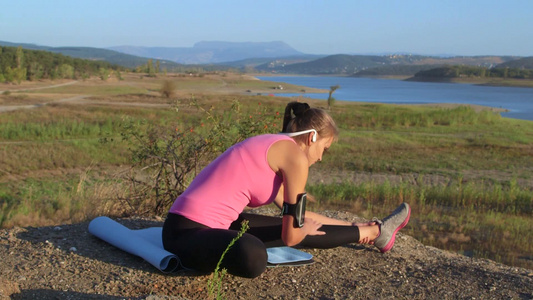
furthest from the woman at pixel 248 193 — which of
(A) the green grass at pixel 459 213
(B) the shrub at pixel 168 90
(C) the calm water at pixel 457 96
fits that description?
(B) the shrub at pixel 168 90

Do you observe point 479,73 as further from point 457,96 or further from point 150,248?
point 150,248

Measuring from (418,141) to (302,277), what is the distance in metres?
16.3

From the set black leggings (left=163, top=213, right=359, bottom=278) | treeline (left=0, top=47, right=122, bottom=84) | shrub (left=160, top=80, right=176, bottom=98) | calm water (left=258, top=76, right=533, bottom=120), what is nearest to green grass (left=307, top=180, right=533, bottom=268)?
black leggings (left=163, top=213, right=359, bottom=278)

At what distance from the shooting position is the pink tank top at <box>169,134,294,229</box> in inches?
127

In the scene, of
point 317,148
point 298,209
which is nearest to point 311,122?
point 317,148

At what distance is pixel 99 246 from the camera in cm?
411

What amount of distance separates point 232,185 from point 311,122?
0.58 m

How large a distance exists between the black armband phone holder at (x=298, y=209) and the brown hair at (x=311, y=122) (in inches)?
14.0

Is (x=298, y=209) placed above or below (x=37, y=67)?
above

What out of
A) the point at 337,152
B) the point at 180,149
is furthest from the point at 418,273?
the point at 337,152

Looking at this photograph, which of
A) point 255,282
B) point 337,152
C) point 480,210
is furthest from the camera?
point 337,152

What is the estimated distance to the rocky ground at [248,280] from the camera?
3328 millimetres

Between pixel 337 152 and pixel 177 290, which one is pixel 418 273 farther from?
pixel 337 152

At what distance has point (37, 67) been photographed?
61312 millimetres
